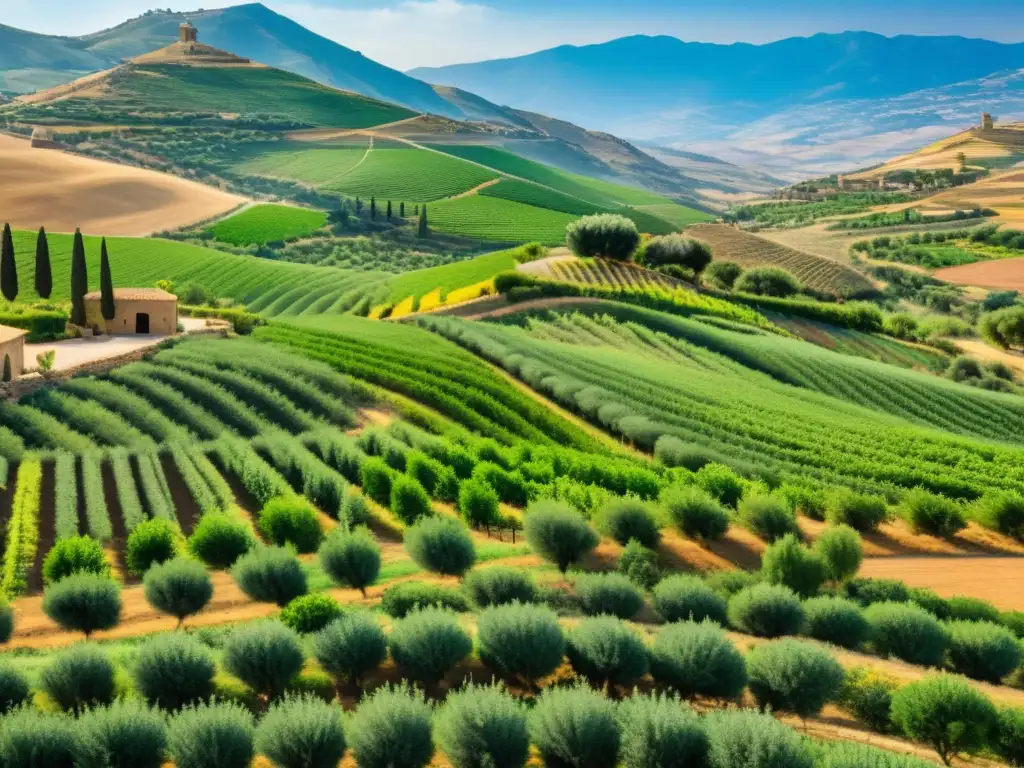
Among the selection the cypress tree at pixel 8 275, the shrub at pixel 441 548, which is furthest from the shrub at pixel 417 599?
the cypress tree at pixel 8 275

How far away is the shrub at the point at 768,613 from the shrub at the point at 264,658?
8.00 metres

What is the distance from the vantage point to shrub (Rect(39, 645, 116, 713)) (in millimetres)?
14273

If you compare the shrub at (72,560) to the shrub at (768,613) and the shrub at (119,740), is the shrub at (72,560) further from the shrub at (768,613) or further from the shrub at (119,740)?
the shrub at (768,613)

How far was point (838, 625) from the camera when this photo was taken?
18328mm

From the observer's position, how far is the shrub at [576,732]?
1252cm

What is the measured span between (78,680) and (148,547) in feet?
26.1

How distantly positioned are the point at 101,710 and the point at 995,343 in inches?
2707

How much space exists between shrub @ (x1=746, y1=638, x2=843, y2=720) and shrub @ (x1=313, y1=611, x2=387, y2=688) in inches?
227

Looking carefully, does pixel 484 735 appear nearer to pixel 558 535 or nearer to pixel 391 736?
pixel 391 736

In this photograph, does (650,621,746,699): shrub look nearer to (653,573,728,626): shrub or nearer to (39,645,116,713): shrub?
(653,573,728,626): shrub

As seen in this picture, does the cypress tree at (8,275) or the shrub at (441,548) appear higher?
the cypress tree at (8,275)

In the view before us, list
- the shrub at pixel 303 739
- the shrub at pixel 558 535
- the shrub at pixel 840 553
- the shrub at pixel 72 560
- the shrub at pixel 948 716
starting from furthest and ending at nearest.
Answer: the shrub at pixel 840 553
the shrub at pixel 558 535
the shrub at pixel 72 560
the shrub at pixel 948 716
the shrub at pixel 303 739

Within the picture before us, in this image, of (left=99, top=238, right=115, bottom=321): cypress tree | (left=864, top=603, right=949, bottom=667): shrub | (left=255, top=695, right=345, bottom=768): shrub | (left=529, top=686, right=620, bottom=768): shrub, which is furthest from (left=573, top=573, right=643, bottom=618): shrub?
(left=99, top=238, right=115, bottom=321): cypress tree

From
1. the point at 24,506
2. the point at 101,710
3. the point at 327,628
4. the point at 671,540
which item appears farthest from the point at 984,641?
the point at 24,506
